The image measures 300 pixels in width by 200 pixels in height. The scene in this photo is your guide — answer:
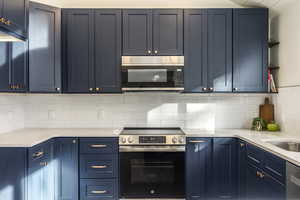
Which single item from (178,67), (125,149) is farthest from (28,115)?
(178,67)

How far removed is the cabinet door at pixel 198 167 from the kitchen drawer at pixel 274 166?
76cm

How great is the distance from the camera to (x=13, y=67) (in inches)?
103

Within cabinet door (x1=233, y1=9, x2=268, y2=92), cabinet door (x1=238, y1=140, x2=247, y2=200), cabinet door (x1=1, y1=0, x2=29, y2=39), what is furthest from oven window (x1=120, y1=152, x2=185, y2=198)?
cabinet door (x1=1, y1=0, x2=29, y2=39)

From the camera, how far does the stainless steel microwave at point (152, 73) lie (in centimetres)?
293

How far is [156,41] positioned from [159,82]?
1.79ft

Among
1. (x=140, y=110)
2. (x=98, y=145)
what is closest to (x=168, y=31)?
(x=140, y=110)

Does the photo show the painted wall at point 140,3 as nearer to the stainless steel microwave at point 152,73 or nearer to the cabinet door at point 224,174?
the stainless steel microwave at point 152,73

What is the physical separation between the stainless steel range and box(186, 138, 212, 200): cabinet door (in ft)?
0.24

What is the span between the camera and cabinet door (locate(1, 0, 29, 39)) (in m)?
2.17

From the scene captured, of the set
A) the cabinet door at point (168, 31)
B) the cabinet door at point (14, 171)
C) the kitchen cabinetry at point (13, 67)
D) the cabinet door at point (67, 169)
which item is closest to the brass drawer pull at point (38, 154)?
the cabinet door at point (14, 171)

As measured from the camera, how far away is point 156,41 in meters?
3.00

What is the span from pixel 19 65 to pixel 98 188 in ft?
5.69

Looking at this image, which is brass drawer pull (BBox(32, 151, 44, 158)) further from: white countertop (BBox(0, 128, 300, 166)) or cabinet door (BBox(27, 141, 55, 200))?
white countertop (BBox(0, 128, 300, 166))

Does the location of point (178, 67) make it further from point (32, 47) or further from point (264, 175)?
point (32, 47)
